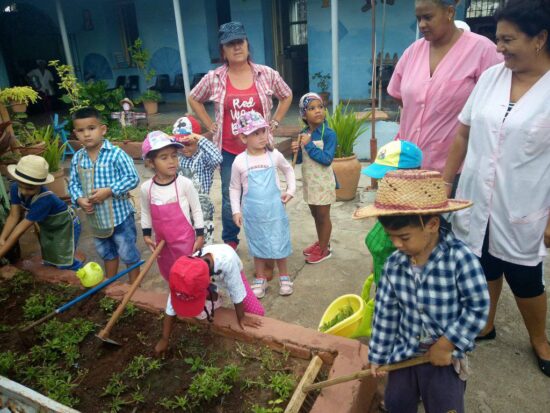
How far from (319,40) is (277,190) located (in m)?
8.01

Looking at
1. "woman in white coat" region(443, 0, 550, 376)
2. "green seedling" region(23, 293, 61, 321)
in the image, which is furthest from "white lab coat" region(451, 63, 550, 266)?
"green seedling" region(23, 293, 61, 321)

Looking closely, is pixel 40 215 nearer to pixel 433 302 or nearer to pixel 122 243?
pixel 122 243

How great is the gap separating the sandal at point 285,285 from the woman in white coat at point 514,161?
1.50m

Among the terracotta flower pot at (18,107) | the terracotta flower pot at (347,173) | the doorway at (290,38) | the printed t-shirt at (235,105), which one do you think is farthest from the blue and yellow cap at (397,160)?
the doorway at (290,38)

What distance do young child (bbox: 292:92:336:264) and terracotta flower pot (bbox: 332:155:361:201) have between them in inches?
57.6

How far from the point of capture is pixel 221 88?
3.58m

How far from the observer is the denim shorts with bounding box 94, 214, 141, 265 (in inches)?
133

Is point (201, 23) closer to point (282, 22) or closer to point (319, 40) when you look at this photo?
point (282, 22)

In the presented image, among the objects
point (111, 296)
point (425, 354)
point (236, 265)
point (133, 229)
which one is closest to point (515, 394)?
point (425, 354)

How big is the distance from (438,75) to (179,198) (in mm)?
1874

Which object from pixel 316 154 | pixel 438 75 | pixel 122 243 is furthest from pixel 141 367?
pixel 438 75

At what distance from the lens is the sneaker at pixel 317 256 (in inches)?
156

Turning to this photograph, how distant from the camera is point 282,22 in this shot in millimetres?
11477

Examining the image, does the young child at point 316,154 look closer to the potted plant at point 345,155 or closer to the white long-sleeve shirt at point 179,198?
the white long-sleeve shirt at point 179,198
